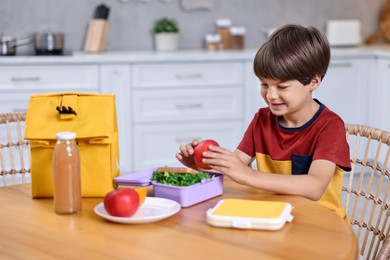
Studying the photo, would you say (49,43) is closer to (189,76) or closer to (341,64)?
(189,76)

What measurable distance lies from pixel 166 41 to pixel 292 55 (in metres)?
2.86

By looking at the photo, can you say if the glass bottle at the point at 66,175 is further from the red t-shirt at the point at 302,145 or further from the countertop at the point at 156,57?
the countertop at the point at 156,57

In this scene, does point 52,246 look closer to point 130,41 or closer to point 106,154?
point 106,154

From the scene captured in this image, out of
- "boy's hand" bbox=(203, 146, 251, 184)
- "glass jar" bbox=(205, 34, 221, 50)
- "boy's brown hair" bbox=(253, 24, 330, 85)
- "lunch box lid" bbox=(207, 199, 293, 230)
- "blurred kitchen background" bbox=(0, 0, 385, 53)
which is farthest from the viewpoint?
"glass jar" bbox=(205, 34, 221, 50)

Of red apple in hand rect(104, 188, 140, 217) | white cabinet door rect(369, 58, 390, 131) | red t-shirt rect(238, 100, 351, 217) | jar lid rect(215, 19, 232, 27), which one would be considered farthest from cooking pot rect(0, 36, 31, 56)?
red apple in hand rect(104, 188, 140, 217)

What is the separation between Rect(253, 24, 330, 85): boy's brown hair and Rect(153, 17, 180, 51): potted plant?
110 inches

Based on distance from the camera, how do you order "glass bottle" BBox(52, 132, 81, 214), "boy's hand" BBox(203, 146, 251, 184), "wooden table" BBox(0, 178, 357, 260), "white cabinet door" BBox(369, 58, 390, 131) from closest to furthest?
"wooden table" BBox(0, 178, 357, 260), "glass bottle" BBox(52, 132, 81, 214), "boy's hand" BBox(203, 146, 251, 184), "white cabinet door" BBox(369, 58, 390, 131)

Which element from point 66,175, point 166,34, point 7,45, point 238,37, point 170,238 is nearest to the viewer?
point 170,238

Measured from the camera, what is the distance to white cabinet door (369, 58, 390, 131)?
4.38 m

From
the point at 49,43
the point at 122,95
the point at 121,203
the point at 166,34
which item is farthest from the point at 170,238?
the point at 166,34

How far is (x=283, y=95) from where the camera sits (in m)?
1.88

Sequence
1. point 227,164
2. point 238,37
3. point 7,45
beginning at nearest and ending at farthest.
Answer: point 227,164 → point 7,45 → point 238,37

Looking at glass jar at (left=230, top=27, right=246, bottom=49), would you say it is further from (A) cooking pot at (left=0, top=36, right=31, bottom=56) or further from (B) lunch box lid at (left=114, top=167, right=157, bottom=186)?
(B) lunch box lid at (left=114, top=167, right=157, bottom=186)

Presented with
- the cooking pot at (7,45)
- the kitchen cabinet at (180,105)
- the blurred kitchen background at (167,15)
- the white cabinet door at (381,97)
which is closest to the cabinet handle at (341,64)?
the white cabinet door at (381,97)
